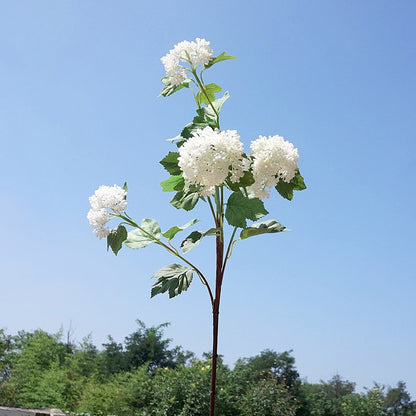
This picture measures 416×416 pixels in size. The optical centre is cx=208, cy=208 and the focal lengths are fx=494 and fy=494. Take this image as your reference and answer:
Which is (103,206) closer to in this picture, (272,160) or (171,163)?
(171,163)

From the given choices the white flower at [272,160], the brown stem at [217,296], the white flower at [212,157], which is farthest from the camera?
the brown stem at [217,296]

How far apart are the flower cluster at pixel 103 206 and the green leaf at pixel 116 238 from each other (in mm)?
29

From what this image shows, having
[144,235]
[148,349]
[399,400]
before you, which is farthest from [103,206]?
[399,400]

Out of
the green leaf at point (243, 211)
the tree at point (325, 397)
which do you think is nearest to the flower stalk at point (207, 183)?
the green leaf at point (243, 211)

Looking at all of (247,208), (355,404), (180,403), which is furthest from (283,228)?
(355,404)

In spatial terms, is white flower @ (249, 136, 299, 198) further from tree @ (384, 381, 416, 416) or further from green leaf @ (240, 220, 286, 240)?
tree @ (384, 381, 416, 416)

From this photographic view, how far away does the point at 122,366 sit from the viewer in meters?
10.1

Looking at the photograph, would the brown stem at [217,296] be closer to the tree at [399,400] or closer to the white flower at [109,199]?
the white flower at [109,199]

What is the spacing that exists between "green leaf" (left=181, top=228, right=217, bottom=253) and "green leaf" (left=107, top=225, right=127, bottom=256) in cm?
29

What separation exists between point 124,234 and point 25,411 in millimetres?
5362

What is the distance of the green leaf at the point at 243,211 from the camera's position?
7.37 feet

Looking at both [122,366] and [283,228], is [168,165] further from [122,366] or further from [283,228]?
[122,366]

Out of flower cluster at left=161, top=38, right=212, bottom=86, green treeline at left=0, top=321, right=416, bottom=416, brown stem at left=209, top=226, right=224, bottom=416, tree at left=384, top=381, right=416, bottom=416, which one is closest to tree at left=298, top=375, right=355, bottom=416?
green treeline at left=0, top=321, right=416, bottom=416

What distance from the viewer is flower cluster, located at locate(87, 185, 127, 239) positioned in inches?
94.4
